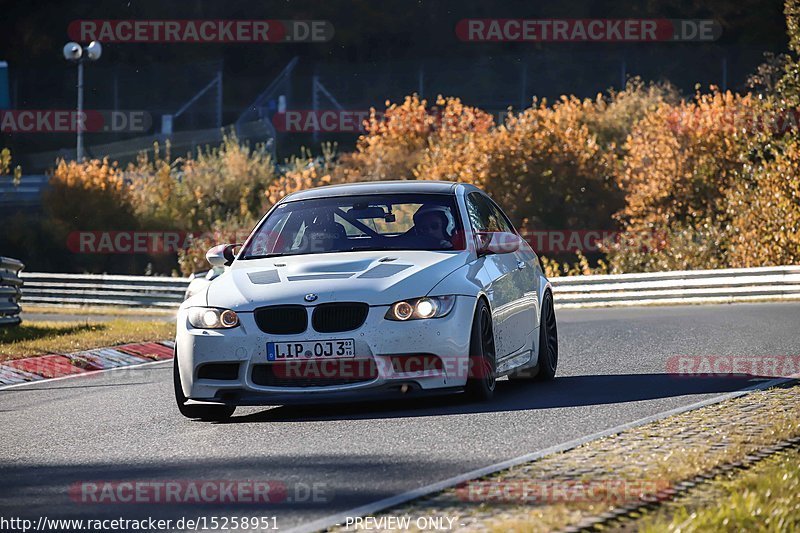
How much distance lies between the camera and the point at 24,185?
56906 millimetres

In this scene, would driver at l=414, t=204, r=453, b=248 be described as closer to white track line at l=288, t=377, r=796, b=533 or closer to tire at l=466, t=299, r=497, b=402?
tire at l=466, t=299, r=497, b=402

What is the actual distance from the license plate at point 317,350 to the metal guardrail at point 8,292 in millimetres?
10095

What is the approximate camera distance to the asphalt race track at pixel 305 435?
705cm

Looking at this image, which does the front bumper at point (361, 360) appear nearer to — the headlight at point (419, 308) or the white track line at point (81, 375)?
the headlight at point (419, 308)

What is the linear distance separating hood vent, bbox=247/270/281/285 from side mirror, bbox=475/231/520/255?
159 centimetres

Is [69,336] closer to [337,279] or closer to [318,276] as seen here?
[318,276]

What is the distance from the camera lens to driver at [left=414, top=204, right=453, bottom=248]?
11039 mm

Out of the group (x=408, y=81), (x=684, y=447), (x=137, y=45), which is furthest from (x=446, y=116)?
(x=684, y=447)

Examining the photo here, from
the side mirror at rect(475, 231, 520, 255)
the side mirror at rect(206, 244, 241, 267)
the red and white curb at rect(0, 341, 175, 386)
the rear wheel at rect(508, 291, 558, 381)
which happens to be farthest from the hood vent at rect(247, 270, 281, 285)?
the red and white curb at rect(0, 341, 175, 386)

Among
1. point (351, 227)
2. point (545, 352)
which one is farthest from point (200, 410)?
point (545, 352)

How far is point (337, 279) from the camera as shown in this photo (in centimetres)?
1005

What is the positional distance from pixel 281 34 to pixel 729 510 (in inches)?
2734

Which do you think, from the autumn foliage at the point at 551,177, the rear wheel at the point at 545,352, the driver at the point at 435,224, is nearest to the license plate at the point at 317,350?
the driver at the point at 435,224

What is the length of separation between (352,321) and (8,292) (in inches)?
410
